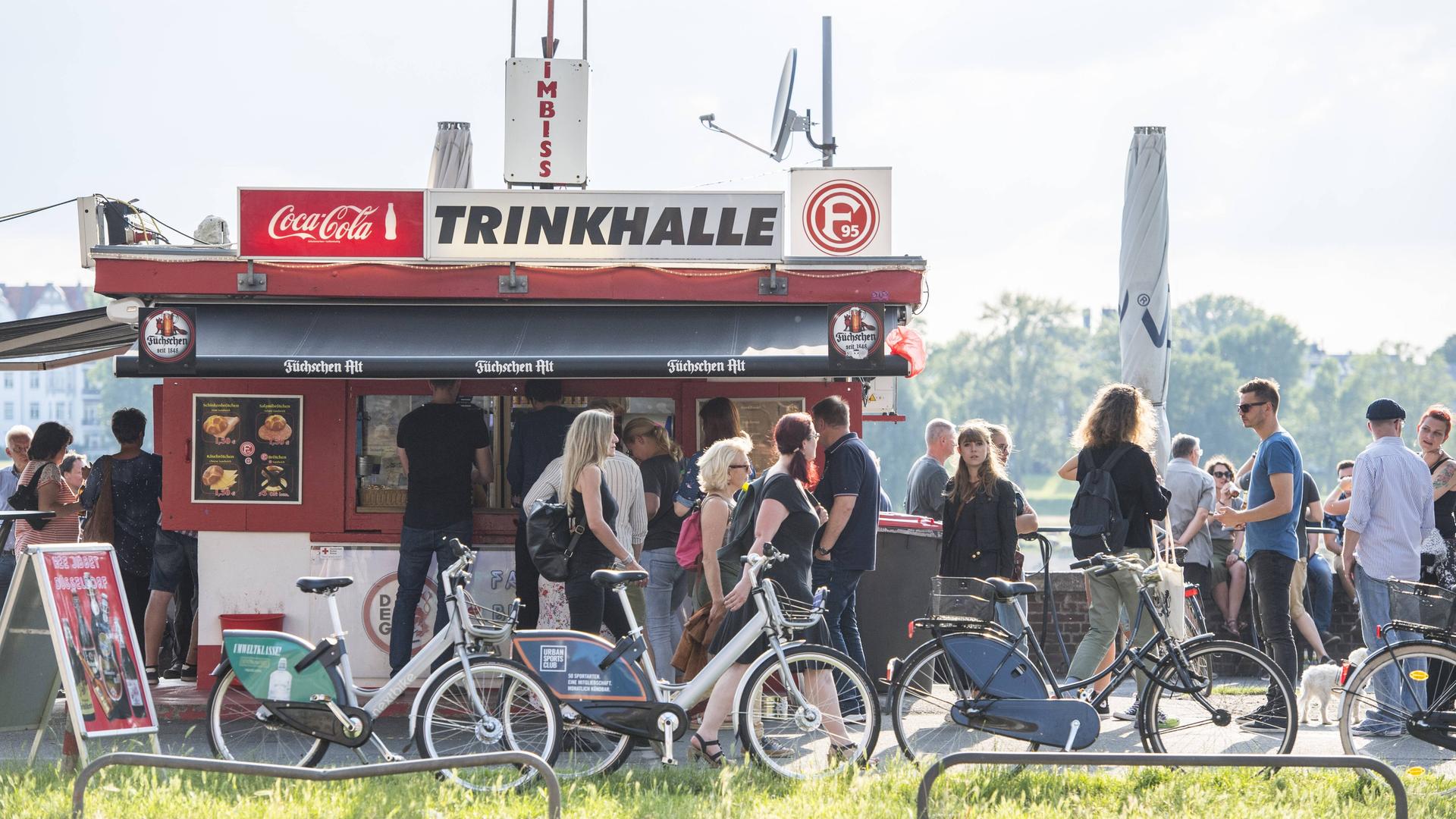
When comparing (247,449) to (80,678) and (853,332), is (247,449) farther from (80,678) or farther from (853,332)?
(853,332)

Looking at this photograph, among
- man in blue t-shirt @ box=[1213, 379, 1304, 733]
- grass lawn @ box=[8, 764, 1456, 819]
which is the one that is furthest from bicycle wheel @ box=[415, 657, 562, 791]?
man in blue t-shirt @ box=[1213, 379, 1304, 733]

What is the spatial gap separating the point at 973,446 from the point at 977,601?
1.56 metres

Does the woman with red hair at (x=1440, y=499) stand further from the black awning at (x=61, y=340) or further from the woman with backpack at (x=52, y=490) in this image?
the black awning at (x=61, y=340)

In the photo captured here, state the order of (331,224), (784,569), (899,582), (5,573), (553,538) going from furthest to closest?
(5,573)
(899,582)
(331,224)
(553,538)
(784,569)

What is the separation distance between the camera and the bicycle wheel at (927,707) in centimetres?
696

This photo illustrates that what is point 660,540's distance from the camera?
28.1 ft

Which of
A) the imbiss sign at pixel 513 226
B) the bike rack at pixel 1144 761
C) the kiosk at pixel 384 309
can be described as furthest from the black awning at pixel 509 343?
the bike rack at pixel 1144 761

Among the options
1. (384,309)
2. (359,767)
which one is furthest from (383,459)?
(359,767)

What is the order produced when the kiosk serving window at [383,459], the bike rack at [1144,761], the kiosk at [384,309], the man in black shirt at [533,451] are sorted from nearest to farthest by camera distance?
the bike rack at [1144,761] < the man in black shirt at [533,451] < the kiosk at [384,309] < the kiosk serving window at [383,459]

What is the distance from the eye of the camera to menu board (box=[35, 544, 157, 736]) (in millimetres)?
6766

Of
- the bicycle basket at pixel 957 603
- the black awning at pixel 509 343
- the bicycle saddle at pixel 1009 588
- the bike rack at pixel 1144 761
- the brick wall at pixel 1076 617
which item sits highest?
the black awning at pixel 509 343

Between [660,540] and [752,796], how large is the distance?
247 cm

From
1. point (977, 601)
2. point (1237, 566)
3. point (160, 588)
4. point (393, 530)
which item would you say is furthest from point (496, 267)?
point (1237, 566)

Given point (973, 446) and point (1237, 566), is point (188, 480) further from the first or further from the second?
point (1237, 566)
